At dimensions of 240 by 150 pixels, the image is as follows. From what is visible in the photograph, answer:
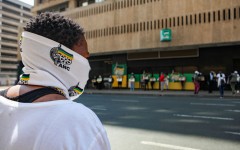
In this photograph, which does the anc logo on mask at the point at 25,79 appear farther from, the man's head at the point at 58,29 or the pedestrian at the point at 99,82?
the pedestrian at the point at 99,82

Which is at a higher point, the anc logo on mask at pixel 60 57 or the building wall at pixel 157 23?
the building wall at pixel 157 23

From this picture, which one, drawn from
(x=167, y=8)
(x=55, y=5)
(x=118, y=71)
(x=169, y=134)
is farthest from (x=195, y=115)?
(x=55, y=5)

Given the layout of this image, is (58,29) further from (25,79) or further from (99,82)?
(99,82)

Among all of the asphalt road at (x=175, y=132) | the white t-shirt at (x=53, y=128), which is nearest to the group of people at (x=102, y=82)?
the asphalt road at (x=175, y=132)

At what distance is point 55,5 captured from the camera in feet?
141

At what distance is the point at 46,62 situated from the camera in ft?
4.24

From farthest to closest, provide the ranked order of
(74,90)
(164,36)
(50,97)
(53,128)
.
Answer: (164,36)
(74,90)
(50,97)
(53,128)

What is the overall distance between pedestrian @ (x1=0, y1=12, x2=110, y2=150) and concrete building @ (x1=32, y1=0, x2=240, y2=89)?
2356cm

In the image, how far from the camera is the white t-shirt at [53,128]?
1.03 m

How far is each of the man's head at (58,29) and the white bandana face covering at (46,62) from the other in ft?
0.09

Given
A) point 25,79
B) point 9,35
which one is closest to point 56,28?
point 25,79

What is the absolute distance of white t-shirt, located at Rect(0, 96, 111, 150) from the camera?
1028 millimetres

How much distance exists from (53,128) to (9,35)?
97056mm

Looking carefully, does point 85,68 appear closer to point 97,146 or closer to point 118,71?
point 97,146
